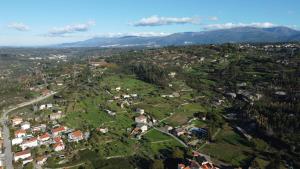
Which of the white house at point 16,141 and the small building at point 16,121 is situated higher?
the small building at point 16,121

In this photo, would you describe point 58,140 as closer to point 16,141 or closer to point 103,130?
point 16,141

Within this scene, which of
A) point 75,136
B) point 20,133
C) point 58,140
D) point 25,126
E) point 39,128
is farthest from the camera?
point 25,126

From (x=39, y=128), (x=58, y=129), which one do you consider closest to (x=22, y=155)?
(x=58, y=129)

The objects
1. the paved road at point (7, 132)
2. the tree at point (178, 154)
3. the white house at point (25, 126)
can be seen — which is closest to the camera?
the tree at point (178, 154)

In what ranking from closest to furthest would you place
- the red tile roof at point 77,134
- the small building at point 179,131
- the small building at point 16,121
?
1. the red tile roof at point 77,134
2. the small building at point 179,131
3. the small building at point 16,121

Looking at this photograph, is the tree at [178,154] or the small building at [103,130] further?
the small building at [103,130]

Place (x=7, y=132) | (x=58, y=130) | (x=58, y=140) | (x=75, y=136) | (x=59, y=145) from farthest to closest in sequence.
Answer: (x=7, y=132), (x=58, y=130), (x=75, y=136), (x=58, y=140), (x=59, y=145)

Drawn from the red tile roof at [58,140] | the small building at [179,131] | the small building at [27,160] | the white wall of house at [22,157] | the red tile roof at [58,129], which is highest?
the red tile roof at [58,129]

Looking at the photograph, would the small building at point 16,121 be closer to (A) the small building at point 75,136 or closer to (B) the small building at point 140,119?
(A) the small building at point 75,136

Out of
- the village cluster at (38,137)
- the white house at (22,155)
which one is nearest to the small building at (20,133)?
the village cluster at (38,137)

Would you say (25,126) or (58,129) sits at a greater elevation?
(58,129)

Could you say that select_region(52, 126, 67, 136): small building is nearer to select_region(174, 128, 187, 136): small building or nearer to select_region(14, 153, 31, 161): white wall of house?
select_region(14, 153, 31, 161): white wall of house

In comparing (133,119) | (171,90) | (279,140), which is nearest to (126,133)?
(133,119)
